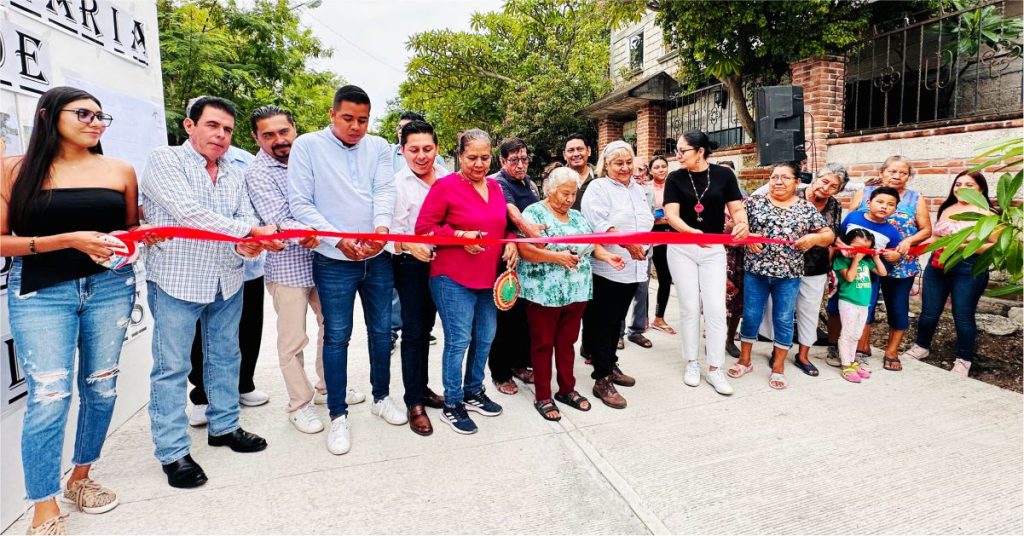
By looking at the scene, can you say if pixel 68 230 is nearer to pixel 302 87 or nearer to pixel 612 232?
pixel 612 232

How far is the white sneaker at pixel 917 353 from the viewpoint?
4598 mm

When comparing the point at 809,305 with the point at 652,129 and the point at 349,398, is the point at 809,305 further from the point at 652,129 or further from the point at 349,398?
the point at 652,129

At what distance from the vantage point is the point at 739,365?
426cm

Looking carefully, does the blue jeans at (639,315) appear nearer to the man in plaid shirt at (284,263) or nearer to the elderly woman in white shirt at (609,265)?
the elderly woman in white shirt at (609,265)

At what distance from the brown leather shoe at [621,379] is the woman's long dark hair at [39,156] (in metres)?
3.46

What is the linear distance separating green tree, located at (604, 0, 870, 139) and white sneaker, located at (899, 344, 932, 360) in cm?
472

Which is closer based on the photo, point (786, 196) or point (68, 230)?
point (68, 230)

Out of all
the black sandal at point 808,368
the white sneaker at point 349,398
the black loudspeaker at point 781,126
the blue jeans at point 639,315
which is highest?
the black loudspeaker at point 781,126

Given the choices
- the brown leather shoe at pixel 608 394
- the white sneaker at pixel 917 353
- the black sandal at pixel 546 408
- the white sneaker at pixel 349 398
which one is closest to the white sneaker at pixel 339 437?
the white sneaker at pixel 349 398

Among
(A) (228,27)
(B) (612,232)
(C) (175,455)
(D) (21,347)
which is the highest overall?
(A) (228,27)

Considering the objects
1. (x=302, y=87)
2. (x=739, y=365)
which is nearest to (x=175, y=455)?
(x=739, y=365)

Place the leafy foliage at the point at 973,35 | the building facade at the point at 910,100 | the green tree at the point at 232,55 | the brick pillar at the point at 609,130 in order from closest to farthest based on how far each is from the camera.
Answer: the building facade at the point at 910,100
the leafy foliage at the point at 973,35
the green tree at the point at 232,55
the brick pillar at the point at 609,130

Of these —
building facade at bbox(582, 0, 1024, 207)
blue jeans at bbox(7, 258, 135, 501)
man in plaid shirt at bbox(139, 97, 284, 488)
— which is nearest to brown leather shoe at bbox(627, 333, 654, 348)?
building facade at bbox(582, 0, 1024, 207)

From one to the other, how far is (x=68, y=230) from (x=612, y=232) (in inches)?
115
